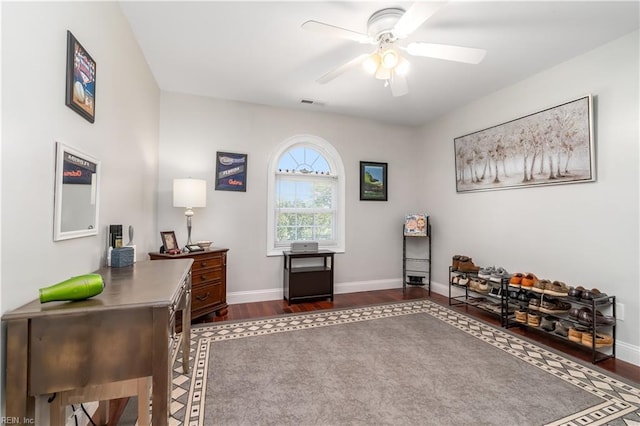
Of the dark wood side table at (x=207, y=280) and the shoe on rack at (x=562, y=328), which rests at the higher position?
the dark wood side table at (x=207, y=280)

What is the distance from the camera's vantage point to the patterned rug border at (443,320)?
163 cm

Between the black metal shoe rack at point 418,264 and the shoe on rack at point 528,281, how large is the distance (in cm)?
156

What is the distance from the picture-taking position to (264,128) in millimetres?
3850

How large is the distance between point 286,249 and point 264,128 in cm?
170

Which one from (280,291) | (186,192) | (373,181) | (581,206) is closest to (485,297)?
(581,206)

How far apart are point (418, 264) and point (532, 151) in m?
2.26

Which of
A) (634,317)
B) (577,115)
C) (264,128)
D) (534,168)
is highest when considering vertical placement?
(264,128)

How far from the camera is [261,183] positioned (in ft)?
12.5

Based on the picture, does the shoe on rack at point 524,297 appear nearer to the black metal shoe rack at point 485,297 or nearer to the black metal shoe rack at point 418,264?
the black metal shoe rack at point 485,297

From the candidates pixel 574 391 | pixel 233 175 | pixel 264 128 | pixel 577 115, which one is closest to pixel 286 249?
pixel 233 175

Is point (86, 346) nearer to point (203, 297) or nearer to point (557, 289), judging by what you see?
point (203, 297)

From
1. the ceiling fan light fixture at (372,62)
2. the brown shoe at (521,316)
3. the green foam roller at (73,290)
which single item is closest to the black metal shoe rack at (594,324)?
the brown shoe at (521,316)

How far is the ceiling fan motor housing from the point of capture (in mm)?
1977

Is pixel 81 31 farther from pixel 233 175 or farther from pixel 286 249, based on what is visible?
pixel 286 249
